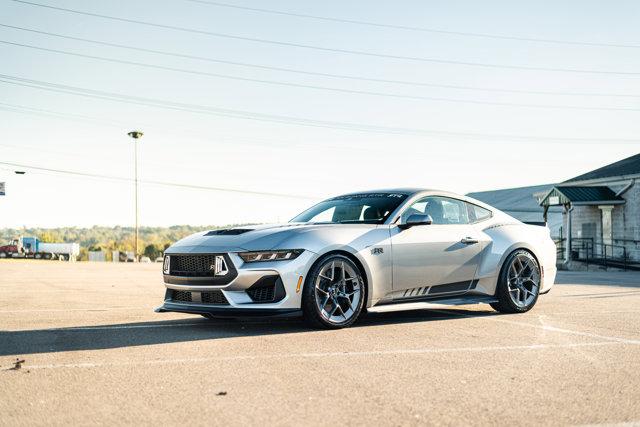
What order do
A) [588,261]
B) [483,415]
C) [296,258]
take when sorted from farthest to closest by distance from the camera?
[588,261], [296,258], [483,415]

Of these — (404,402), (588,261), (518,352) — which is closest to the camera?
(404,402)

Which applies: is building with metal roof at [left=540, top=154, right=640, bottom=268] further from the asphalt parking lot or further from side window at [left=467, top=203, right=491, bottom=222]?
the asphalt parking lot

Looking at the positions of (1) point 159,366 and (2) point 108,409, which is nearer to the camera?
(2) point 108,409

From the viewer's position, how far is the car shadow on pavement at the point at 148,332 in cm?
638

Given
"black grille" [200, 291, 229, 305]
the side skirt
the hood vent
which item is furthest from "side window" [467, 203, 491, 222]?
"black grille" [200, 291, 229, 305]

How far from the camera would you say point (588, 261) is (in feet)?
106

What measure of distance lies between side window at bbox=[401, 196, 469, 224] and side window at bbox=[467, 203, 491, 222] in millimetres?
72

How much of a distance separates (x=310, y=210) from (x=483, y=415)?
Answer: 548 cm

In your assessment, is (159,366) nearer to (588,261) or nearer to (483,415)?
(483,415)

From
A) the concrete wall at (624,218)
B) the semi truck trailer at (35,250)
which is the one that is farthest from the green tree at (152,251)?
the concrete wall at (624,218)

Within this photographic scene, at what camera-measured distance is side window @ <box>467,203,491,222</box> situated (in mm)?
9054

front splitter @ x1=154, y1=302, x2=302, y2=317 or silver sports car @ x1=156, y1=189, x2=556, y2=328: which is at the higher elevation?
silver sports car @ x1=156, y1=189, x2=556, y2=328

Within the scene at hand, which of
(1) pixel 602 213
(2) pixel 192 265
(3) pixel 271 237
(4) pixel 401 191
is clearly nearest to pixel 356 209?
(4) pixel 401 191

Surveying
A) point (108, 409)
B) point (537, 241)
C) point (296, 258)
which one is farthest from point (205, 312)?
point (537, 241)
